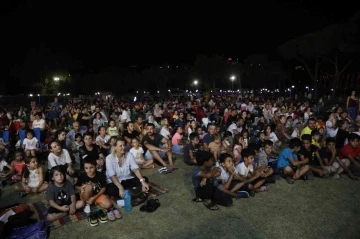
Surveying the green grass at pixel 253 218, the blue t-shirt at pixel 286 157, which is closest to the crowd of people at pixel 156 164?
the blue t-shirt at pixel 286 157

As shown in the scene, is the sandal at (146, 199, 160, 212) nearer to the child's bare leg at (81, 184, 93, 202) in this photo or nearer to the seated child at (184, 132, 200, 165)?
the child's bare leg at (81, 184, 93, 202)

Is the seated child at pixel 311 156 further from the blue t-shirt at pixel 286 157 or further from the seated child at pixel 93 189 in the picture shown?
the seated child at pixel 93 189

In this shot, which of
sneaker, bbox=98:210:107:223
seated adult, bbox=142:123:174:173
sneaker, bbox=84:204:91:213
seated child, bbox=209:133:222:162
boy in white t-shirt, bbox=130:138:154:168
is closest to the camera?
sneaker, bbox=98:210:107:223

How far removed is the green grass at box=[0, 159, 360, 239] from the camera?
4270 millimetres

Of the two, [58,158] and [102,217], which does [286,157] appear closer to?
[102,217]

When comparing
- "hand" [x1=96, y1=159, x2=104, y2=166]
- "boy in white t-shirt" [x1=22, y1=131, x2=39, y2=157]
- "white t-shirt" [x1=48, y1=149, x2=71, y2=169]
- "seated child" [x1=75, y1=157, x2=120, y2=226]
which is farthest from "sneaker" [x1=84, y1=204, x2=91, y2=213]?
"boy in white t-shirt" [x1=22, y1=131, x2=39, y2=157]

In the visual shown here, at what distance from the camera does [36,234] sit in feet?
13.5

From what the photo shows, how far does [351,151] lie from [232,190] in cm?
329

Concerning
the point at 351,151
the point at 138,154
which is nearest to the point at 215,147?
the point at 138,154

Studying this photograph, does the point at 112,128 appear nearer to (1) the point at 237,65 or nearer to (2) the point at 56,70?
(2) the point at 56,70

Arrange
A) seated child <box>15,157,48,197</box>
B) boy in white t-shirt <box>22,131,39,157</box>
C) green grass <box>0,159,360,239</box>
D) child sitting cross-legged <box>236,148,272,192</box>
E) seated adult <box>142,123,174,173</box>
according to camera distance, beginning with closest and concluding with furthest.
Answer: green grass <box>0,159,360,239</box> < child sitting cross-legged <box>236,148,272,192</box> < seated child <box>15,157,48,197</box> < seated adult <box>142,123,174,173</box> < boy in white t-shirt <box>22,131,39,157</box>

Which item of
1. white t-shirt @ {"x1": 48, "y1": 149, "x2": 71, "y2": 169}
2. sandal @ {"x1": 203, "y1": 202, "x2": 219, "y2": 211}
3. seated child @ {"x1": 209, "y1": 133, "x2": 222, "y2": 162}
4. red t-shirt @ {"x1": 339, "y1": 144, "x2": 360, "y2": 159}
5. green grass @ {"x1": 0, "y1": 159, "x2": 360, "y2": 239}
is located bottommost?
green grass @ {"x1": 0, "y1": 159, "x2": 360, "y2": 239}

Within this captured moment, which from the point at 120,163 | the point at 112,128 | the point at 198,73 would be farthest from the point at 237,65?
the point at 120,163

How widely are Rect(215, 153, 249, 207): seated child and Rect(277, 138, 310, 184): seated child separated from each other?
50.5 inches
